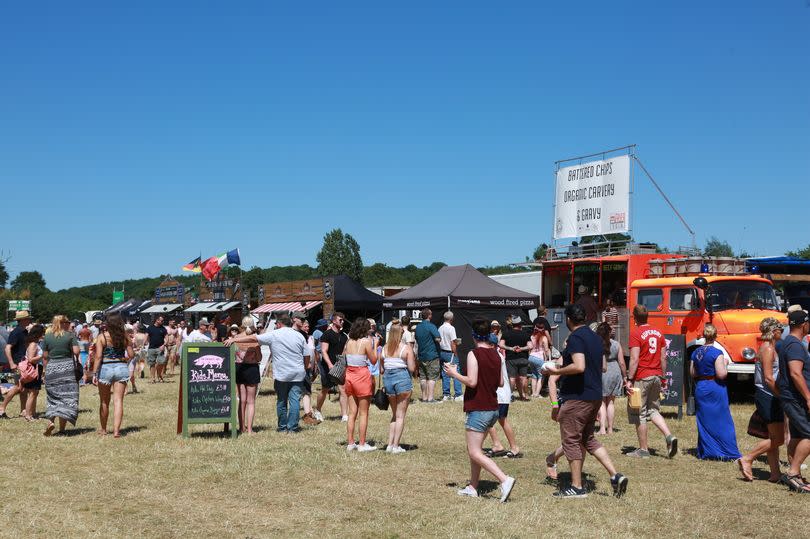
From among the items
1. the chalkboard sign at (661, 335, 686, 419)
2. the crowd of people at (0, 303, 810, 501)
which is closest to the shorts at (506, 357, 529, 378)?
→ the crowd of people at (0, 303, 810, 501)

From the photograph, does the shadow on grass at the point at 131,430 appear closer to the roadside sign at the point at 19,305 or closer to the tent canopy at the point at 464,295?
the tent canopy at the point at 464,295

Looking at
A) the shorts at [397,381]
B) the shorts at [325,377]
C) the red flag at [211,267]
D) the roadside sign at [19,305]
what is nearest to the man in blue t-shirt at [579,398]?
the shorts at [397,381]

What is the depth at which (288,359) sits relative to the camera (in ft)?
38.1

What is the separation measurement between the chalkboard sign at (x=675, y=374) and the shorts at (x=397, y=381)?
530 centimetres

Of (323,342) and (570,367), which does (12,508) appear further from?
(323,342)

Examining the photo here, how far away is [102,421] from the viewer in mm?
11617

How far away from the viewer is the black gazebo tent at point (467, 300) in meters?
21.0

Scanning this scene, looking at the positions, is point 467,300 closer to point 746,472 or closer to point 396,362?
point 396,362

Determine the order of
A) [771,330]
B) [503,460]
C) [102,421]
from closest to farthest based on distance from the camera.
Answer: [771,330], [503,460], [102,421]

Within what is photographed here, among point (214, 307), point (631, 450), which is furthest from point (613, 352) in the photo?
point (214, 307)

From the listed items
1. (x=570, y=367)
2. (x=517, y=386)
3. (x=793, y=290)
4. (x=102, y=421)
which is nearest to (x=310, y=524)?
(x=570, y=367)

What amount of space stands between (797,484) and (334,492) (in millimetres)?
4577

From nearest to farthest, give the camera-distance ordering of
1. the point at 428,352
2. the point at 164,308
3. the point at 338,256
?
the point at 428,352 < the point at 164,308 < the point at 338,256

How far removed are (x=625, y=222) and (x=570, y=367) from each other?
49.4 ft
